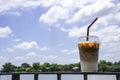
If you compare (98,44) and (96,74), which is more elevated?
(98,44)

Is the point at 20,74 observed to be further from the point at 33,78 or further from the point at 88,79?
the point at 88,79

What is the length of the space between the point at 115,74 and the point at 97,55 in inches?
16.7

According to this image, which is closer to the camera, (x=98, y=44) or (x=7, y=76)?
(x=98, y=44)

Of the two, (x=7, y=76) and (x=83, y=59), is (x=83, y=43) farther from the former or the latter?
(x=7, y=76)

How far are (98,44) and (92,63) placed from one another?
0.54 ft

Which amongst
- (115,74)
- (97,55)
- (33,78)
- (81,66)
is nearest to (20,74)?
(33,78)

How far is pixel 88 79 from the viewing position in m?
2.02

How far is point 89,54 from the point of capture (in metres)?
2.19

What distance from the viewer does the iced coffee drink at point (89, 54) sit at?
2.17m

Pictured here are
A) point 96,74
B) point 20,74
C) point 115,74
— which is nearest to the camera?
point 115,74

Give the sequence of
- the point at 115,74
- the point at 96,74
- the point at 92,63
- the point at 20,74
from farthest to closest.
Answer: the point at 20,74, the point at 92,63, the point at 96,74, the point at 115,74

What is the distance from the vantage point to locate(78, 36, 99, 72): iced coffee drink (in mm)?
2170

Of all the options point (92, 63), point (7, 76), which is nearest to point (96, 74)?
point (92, 63)

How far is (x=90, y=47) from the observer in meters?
2.19
